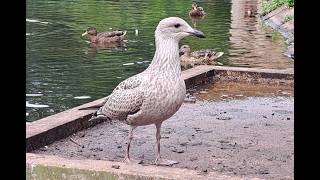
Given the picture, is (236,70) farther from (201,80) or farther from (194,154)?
(194,154)

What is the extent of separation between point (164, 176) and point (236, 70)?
7.34 meters

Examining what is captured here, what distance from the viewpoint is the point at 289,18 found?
27.8m

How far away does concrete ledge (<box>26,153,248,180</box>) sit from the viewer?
15.8ft

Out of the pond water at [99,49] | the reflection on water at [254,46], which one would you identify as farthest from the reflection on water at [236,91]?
the reflection on water at [254,46]

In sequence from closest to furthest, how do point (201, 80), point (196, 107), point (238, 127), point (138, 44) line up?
1. point (238, 127)
2. point (196, 107)
3. point (201, 80)
4. point (138, 44)

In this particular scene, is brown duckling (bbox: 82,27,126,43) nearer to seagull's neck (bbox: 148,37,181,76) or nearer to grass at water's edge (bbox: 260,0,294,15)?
grass at water's edge (bbox: 260,0,294,15)

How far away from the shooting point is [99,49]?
20.6 metres

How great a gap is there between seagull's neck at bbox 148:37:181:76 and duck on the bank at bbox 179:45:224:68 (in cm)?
1259

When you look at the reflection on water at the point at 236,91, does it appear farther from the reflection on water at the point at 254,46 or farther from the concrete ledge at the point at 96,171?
the reflection on water at the point at 254,46

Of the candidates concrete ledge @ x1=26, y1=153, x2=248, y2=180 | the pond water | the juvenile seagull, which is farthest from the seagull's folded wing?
the pond water

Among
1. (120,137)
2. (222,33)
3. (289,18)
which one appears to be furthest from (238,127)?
(289,18)

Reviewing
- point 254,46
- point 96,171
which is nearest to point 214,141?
point 96,171

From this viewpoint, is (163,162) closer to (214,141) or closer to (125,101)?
(125,101)

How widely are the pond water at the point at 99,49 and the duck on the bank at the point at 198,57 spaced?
12.2 inches
